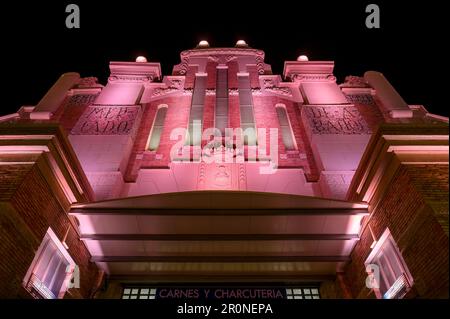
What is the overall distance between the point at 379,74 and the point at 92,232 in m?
16.1

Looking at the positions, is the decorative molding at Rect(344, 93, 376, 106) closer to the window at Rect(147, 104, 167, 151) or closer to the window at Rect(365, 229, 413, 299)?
the window at Rect(147, 104, 167, 151)

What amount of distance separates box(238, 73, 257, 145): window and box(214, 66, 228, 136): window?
2.39ft

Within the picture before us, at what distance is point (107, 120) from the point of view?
15.2 m

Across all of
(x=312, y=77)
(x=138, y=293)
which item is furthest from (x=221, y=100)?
(x=138, y=293)

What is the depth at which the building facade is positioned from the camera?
7.70 meters

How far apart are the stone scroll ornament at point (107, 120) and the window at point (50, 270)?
6138 mm

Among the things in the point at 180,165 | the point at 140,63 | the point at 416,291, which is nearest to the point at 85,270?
the point at 180,165

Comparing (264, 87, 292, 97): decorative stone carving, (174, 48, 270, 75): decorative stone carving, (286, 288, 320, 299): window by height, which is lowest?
(286, 288, 320, 299): window

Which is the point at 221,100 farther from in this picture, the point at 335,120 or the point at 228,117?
the point at 335,120

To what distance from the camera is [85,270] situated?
33.9 ft

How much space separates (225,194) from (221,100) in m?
9.15

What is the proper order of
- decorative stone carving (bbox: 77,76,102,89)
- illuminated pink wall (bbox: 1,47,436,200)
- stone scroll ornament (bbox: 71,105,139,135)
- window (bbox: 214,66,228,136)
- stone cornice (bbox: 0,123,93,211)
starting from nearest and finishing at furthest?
1. stone cornice (bbox: 0,123,93,211)
2. illuminated pink wall (bbox: 1,47,436,200)
3. stone scroll ornament (bbox: 71,105,139,135)
4. window (bbox: 214,66,228,136)
5. decorative stone carving (bbox: 77,76,102,89)

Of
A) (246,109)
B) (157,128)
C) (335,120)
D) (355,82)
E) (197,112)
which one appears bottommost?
(335,120)

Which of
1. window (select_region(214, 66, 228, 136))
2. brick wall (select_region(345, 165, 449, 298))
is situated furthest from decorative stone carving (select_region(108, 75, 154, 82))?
brick wall (select_region(345, 165, 449, 298))
